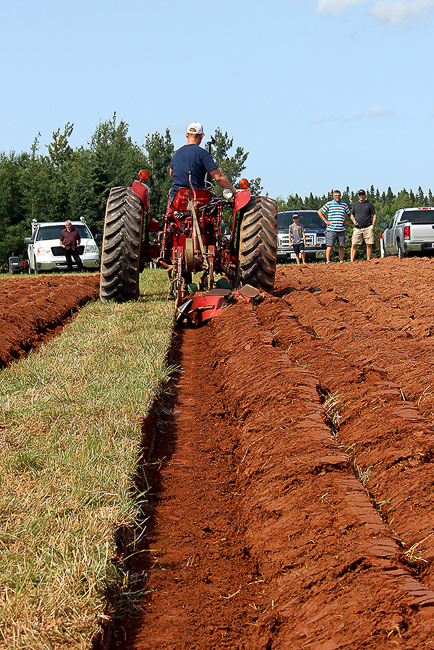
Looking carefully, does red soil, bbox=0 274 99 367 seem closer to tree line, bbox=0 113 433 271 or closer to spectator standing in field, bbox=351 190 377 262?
spectator standing in field, bbox=351 190 377 262

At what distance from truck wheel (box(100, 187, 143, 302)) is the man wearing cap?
23.7 inches

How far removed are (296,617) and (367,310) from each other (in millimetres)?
6280

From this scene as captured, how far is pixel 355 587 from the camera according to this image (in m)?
2.33

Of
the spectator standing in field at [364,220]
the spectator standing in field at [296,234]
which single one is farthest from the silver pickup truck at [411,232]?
the spectator standing in field at [296,234]

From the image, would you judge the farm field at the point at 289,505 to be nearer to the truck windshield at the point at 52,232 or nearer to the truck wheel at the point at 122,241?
the truck wheel at the point at 122,241

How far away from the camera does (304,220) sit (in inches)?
798

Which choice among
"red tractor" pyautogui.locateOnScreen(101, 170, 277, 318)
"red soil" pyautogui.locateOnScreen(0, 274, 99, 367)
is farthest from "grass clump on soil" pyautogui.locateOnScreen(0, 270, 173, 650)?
"red tractor" pyautogui.locateOnScreen(101, 170, 277, 318)

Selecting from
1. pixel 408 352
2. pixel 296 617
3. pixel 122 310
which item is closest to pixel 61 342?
pixel 122 310

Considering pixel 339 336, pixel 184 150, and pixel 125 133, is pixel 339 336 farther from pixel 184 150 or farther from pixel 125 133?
pixel 125 133

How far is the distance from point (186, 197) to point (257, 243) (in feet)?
3.44

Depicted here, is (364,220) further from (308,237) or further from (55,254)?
(55,254)

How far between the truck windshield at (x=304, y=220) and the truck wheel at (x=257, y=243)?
1127 cm

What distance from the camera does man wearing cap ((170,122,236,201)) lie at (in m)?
7.86

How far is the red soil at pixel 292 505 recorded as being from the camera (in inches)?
89.2
